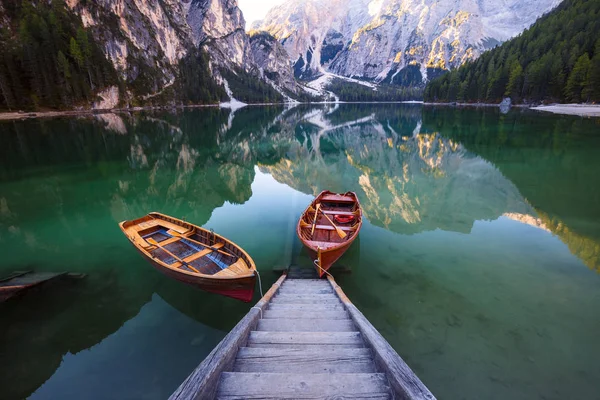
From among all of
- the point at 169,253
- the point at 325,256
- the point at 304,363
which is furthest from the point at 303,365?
the point at 169,253

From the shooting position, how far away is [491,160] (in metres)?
26.8

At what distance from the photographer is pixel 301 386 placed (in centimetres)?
324

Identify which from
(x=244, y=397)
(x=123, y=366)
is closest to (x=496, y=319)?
(x=244, y=397)

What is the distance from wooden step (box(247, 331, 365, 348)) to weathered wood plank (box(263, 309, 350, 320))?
1.14 meters

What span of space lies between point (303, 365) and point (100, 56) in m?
130

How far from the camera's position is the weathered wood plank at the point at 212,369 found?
9.12ft

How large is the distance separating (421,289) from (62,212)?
18.7 metres

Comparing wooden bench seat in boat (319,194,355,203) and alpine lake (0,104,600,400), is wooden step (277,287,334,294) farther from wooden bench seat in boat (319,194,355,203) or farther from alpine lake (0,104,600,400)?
wooden bench seat in boat (319,194,355,203)

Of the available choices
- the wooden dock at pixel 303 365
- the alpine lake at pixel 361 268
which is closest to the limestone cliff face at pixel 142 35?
the alpine lake at pixel 361 268

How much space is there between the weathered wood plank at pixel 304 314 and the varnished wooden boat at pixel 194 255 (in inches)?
63.5

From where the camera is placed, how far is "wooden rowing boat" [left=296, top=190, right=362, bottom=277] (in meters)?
9.53

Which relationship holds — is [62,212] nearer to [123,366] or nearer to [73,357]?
[73,357]

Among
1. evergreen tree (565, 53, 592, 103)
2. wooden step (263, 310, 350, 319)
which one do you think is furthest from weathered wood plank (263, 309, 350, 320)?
evergreen tree (565, 53, 592, 103)

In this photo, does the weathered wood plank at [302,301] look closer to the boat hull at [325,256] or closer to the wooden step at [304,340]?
the boat hull at [325,256]
